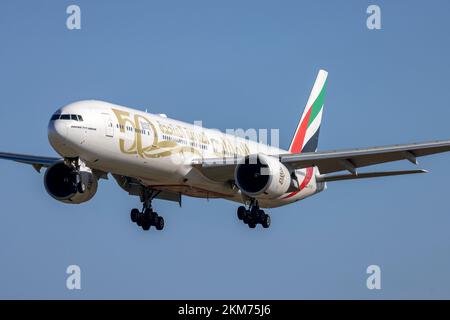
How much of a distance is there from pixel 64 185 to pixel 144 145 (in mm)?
5644

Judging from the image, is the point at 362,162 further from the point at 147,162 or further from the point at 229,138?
the point at 147,162

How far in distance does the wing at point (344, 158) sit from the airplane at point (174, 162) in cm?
4

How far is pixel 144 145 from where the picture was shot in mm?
42594

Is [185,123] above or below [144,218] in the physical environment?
above

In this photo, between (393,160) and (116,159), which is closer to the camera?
(116,159)

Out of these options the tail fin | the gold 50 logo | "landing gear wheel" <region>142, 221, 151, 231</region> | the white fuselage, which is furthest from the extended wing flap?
the tail fin

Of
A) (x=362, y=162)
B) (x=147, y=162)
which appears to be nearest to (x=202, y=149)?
(x=147, y=162)

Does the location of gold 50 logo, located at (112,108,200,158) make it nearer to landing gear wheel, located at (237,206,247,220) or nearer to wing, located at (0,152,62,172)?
landing gear wheel, located at (237,206,247,220)

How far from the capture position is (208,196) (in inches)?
1913

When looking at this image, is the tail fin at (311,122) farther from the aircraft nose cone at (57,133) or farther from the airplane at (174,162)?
the aircraft nose cone at (57,133)

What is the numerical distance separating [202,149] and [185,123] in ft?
4.57

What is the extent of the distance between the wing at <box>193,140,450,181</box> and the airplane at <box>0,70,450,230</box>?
4cm

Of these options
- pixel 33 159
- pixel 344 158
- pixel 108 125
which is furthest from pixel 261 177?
pixel 33 159

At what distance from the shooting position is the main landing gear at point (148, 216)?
160 ft
